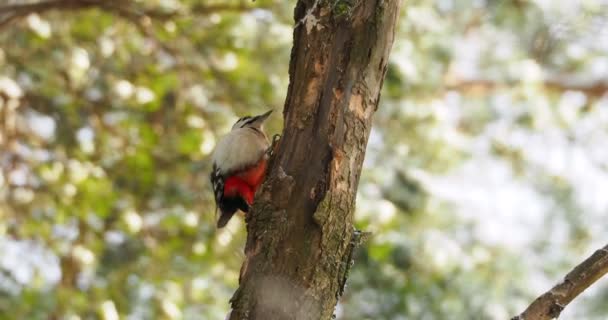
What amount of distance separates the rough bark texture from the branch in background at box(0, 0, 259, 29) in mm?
3101

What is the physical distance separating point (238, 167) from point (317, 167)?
1.71 m

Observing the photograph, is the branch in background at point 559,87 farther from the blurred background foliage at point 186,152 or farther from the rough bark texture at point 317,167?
the rough bark texture at point 317,167

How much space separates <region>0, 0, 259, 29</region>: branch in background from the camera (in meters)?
5.24

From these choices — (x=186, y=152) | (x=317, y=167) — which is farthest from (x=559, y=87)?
(x=317, y=167)

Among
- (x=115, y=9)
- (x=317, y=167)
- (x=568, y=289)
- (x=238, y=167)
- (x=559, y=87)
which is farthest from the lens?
(x=559, y=87)

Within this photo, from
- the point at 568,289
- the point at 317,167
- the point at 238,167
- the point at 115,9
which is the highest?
the point at 115,9

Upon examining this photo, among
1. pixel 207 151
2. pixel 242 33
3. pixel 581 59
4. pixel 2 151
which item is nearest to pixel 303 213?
pixel 207 151

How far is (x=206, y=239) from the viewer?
249 inches

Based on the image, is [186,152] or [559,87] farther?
[559,87]

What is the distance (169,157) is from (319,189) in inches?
149

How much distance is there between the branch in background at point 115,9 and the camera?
524 cm

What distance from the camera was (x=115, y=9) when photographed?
18.6 ft

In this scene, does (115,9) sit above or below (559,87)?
below

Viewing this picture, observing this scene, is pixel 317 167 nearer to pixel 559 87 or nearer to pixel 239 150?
pixel 239 150
